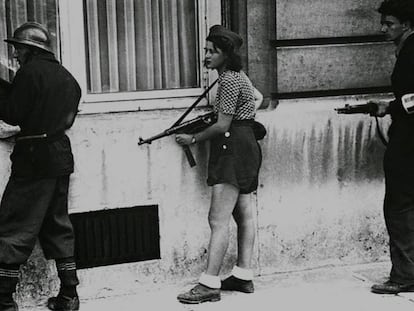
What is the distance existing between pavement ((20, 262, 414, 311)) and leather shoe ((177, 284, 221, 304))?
39 millimetres

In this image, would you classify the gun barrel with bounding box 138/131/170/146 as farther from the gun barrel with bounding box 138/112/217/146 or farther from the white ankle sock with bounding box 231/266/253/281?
the white ankle sock with bounding box 231/266/253/281

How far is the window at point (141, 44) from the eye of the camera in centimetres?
684

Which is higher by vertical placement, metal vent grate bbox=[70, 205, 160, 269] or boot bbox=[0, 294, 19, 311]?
metal vent grate bbox=[70, 205, 160, 269]

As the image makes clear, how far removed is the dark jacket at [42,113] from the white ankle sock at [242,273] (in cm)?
141

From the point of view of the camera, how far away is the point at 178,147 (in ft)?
21.9

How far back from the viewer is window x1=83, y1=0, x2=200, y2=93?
6.84 metres

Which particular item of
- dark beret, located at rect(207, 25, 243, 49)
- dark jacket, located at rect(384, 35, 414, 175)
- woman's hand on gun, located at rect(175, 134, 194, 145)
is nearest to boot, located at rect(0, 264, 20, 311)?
woman's hand on gun, located at rect(175, 134, 194, 145)

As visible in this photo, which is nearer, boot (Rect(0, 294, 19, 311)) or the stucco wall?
boot (Rect(0, 294, 19, 311))

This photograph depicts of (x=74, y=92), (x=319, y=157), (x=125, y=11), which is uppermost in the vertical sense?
(x=125, y=11)

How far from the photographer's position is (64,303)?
6.17m

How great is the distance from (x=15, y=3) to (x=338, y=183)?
9.10ft

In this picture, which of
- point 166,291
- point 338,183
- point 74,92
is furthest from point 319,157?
point 74,92

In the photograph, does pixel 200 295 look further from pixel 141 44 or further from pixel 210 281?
pixel 141 44

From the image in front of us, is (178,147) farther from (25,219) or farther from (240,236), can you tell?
(25,219)
